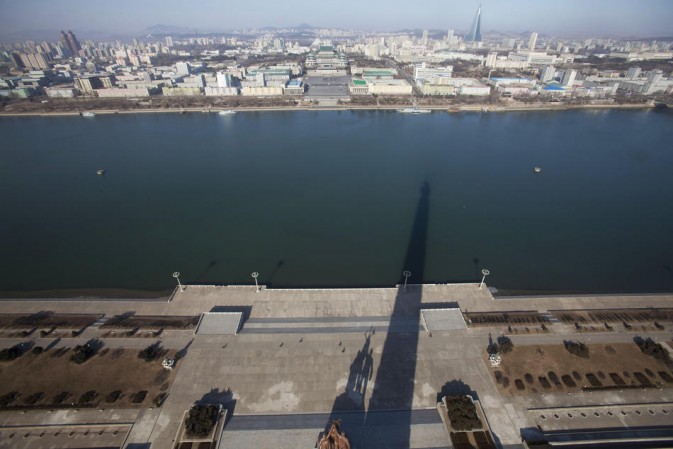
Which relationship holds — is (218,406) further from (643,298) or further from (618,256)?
(618,256)

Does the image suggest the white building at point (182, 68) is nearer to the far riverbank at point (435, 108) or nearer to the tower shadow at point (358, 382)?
the far riverbank at point (435, 108)

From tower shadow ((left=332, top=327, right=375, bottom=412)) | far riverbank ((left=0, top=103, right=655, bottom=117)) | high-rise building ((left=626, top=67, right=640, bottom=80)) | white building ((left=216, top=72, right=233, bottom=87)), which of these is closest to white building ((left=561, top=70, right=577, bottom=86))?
far riverbank ((left=0, top=103, right=655, bottom=117))

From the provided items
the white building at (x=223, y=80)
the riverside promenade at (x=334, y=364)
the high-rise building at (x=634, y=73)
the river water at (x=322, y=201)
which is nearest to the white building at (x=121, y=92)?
the white building at (x=223, y=80)

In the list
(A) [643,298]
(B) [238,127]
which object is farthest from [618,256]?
(B) [238,127]

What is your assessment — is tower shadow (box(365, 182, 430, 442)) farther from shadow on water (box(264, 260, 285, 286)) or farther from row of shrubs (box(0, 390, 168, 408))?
row of shrubs (box(0, 390, 168, 408))

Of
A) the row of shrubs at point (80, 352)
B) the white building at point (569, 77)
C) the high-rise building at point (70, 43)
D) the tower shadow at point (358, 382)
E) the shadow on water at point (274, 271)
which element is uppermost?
the high-rise building at point (70, 43)

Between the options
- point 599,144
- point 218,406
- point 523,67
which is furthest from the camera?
point 523,67
